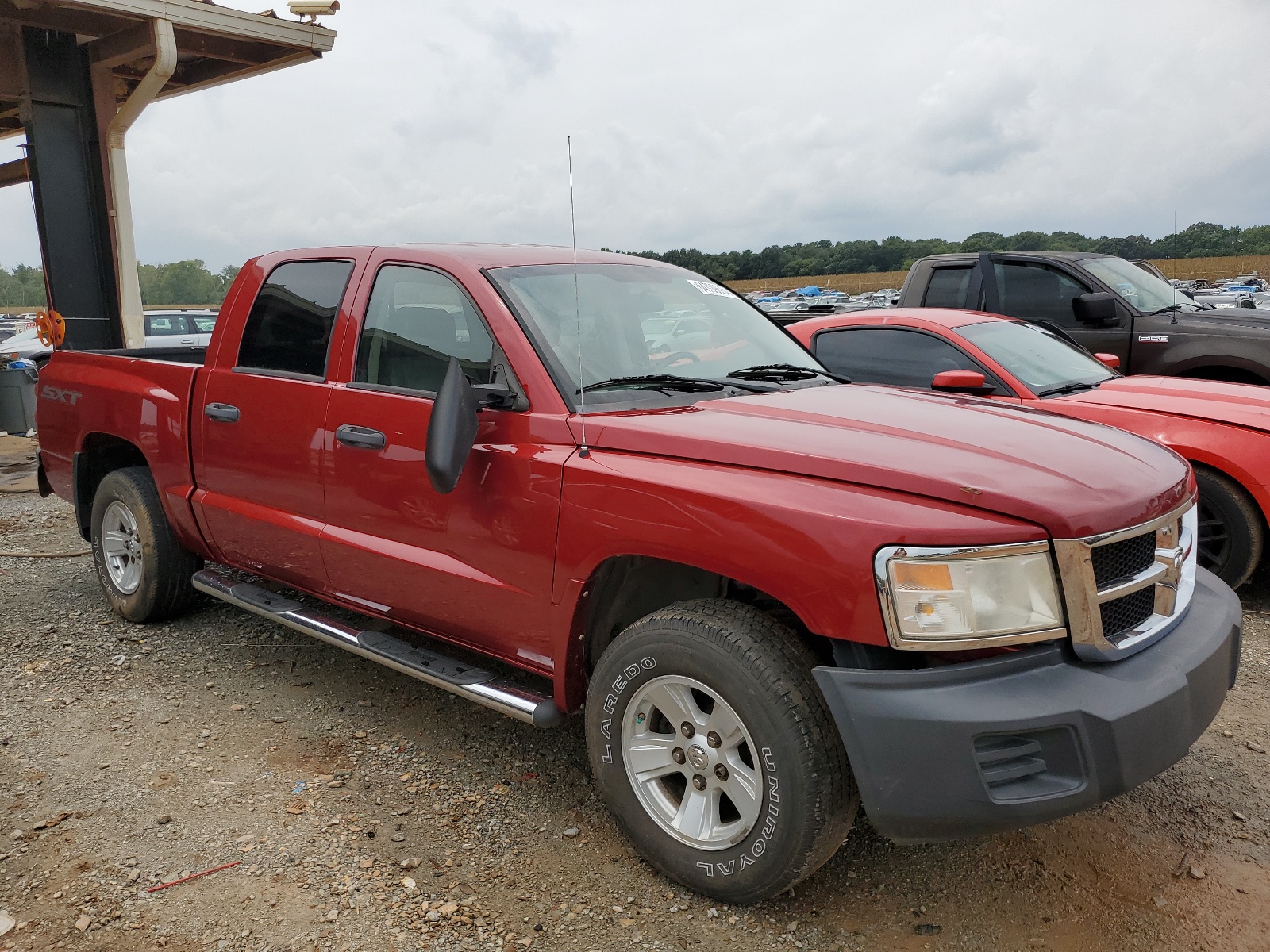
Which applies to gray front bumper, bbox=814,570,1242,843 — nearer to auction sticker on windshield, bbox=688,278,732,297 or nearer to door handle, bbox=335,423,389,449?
door handle, bbox=335,423,389,449

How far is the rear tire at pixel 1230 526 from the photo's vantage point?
4926 mm

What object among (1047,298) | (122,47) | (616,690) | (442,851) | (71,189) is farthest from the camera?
(71,189)

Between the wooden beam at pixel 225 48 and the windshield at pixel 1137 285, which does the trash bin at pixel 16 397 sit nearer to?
the wooden beam at pixel 225 48

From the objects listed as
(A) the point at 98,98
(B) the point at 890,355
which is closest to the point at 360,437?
(B) the point at 890,355

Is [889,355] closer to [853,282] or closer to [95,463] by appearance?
[95,463]

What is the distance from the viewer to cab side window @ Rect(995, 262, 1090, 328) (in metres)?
7.59

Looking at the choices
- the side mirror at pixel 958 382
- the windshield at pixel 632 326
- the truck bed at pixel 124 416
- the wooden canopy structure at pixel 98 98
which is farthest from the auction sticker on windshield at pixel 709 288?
the wooden canopy structure at pixel 98 98

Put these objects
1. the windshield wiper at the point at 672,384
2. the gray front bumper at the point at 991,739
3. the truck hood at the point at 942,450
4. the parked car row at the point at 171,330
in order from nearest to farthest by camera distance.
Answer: the gray front bumper at the point at 991,739
the truck hood at the point at 942,450
the windshield wiper at the point at 672,384
the parked car row at the point at 171,330

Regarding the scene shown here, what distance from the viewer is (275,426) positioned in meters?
3.85

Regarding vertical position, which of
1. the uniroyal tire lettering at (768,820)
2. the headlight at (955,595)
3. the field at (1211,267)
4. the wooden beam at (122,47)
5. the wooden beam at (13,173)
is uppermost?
the wooden beam at (122,47)

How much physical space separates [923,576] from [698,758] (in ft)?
2.70

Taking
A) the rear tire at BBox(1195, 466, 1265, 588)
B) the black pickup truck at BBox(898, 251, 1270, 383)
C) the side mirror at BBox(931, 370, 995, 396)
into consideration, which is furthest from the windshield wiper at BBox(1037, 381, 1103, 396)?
the black pickup truck at BBox(898, 251, 1270, 383)

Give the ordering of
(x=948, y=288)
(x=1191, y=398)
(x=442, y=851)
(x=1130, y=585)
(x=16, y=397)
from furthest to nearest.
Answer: (x=16, y=397), (x=948, y=288), (x=1191, y=398), (x=442, y=851), (x=1130, y=585)

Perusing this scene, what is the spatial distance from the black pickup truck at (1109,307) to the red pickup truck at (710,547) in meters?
4.37
